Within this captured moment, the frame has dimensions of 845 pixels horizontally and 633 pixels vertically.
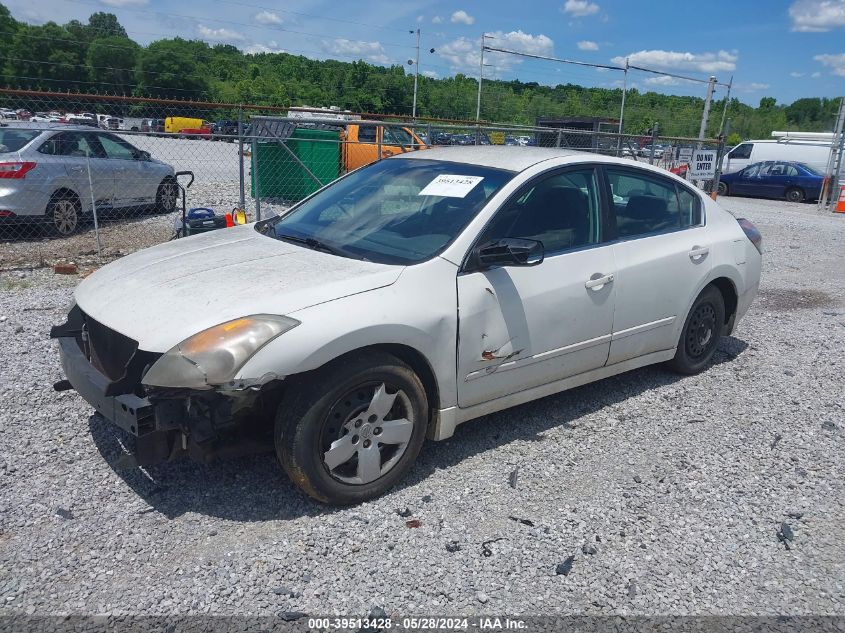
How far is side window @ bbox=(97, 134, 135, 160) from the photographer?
36.3 ft

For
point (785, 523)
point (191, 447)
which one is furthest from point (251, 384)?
point (785, 523)

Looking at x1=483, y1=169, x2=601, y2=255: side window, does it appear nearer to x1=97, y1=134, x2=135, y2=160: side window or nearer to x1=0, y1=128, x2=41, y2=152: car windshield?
x1=0, y1=128, x2=41, y2=152: car windshield

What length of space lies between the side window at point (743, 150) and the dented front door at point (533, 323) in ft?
82.3

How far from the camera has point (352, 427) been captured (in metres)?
3.31

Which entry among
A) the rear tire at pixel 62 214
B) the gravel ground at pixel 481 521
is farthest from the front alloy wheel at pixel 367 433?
the rear tire at pixel 62 214

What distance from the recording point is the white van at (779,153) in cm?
2575

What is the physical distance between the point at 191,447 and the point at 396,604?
114cm

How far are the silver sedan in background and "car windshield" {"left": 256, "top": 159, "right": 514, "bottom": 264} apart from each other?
5.22 meters

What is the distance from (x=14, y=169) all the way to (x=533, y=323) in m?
8.33

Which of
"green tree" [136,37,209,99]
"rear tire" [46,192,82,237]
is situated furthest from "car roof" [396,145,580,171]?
"green tree" [136,37,209,99]

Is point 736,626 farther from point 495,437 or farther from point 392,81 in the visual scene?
point 392,81

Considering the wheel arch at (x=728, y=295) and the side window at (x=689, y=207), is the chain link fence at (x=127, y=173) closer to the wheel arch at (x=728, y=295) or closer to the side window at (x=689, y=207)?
the side window at (x=689, y=207)

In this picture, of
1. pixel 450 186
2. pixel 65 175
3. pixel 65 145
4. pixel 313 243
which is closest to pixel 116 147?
pixel 65 145

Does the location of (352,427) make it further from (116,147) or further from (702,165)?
(702,165)
